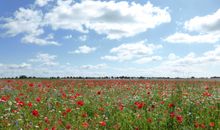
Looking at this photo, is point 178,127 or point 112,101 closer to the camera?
point 178,127

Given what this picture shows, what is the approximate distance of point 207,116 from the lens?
9.66 m

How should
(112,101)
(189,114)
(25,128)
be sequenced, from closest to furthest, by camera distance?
(25,128), (189,114), (112,101)

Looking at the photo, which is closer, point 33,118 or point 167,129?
point 167,129

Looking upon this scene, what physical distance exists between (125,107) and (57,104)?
1.99 metres

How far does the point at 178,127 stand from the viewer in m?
8.71

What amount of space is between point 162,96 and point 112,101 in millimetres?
2179

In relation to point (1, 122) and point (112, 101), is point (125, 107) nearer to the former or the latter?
point (112, 101)

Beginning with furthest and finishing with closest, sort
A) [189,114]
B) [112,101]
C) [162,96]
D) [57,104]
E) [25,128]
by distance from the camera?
1. [162,96]
2. [112,101]
3. [57,104]
4. [189,114]
5. [25,128]

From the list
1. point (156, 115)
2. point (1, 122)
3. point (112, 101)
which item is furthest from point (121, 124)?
point (112, 101)

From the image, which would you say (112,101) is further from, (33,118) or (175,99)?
(33,118)

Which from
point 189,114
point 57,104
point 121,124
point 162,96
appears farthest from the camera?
point 162,96

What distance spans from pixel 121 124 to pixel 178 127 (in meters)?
1.33

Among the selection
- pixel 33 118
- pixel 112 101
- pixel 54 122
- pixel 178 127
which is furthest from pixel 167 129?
pixel 112 101

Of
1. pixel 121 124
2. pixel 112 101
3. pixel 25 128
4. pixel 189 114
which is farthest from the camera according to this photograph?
pixel 112 101
